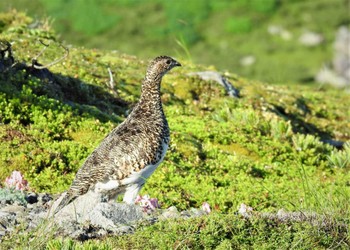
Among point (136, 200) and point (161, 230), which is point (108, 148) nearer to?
point (136, 200)

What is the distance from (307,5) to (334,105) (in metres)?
60.2

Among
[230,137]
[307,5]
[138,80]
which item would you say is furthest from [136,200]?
[307,5]

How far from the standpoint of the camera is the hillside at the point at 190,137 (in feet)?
45.1

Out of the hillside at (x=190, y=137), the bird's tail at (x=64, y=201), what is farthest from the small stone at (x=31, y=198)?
the hillside at (x=190, y=137)

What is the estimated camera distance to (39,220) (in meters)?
10.3

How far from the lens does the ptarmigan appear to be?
10875 mm

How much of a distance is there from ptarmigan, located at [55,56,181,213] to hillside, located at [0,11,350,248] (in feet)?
4.58

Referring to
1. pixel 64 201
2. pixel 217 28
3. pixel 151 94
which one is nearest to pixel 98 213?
pixel 64 201

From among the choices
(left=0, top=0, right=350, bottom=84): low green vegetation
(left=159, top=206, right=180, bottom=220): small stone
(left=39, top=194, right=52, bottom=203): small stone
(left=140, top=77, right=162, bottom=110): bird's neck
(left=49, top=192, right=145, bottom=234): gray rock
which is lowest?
(left=159, top=206, right=180, bottom=220): small stone

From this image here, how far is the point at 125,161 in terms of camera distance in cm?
1094

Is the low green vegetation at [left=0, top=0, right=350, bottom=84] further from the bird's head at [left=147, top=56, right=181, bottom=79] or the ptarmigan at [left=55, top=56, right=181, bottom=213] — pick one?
the ptarmigan at [left=55, top=56, right=181, bottom=213]

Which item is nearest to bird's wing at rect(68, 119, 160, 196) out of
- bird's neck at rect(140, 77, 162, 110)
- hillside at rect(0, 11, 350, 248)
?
bird's neck at rect(140, 77, 162, 110)

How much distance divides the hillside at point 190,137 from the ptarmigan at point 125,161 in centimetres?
140

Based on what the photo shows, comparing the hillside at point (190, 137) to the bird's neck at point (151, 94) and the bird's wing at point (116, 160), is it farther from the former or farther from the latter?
the bird's neck at point (151, 94)
